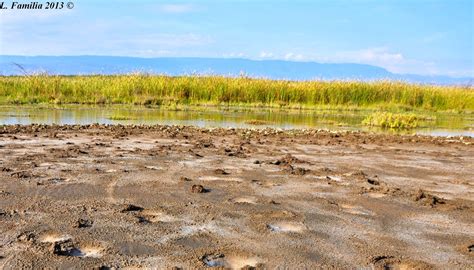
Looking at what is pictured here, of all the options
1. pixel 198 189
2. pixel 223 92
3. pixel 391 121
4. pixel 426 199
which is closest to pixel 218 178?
pixel 198 189

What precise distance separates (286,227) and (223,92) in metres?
22.5

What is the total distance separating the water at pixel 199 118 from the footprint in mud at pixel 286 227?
11113 millimetres

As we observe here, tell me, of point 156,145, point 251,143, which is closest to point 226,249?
point 156,145

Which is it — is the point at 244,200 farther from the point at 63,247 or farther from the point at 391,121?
the point at 391,121

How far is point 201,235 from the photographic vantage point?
5.27 meters

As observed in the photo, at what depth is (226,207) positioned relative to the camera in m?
6.34

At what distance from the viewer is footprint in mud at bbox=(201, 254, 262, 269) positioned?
4.53 meters

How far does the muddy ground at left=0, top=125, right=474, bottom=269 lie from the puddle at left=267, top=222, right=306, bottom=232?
0.01 m

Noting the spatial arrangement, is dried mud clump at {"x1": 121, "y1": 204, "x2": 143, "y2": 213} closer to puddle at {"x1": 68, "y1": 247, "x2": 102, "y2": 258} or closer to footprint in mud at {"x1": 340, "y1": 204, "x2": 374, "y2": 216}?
puddle at {"x1": 68, "y1": 247, "x2": 102, "y2": 258}

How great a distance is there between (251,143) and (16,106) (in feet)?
41.1

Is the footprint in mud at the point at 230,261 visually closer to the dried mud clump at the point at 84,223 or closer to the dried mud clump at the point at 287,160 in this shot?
the dried mud clump at the point at 84,223

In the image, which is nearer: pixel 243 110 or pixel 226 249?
pixel 226 249

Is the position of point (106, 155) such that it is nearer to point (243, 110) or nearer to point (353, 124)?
point (353, 124)

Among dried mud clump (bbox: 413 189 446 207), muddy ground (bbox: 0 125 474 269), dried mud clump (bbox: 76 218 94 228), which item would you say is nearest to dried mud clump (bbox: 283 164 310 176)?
muddy ground (bbox: 0 125 474 269)
